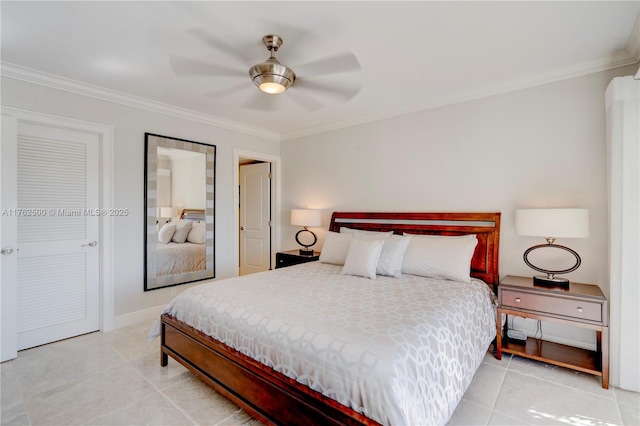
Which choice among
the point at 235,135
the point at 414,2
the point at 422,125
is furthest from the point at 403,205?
the point at 235,135

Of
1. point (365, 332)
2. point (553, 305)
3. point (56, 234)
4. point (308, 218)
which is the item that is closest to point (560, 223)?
point (553, 305)

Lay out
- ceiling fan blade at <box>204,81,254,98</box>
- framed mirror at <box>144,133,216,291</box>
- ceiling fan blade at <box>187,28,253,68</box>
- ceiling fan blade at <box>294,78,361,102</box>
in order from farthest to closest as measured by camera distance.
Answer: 1. framed mirror at <box>144,133,216,291</box>
2. ceiling fan blade at <box>204,81,254,98</box>
3. ceiling fan blade at <box>294,78,361,102</box>
4. ceiling fan blade at <box>187,28,253,68</box>

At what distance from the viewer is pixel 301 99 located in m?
3.29

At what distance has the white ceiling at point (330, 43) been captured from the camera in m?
1.99

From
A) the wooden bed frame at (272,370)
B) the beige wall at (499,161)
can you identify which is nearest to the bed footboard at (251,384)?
the wooden bed frame at (272,370)

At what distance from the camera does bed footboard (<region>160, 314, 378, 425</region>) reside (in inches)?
58.4

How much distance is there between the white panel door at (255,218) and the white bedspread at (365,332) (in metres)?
2.58

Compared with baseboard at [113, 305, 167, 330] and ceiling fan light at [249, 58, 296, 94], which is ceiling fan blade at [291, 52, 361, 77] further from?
baseboard at [113, 305, 167, 330]

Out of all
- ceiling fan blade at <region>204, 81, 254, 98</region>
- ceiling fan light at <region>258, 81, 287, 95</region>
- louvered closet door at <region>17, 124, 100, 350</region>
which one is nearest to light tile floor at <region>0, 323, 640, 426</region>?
louvered closet door at <region>17, 124, 100, 350</region>

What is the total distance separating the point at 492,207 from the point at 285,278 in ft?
7.23

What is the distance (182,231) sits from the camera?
402 cm

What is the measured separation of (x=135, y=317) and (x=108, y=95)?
2.45m

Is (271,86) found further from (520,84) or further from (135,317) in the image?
(135,317)

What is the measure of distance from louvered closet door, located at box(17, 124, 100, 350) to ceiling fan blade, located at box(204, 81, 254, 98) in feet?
4.31
